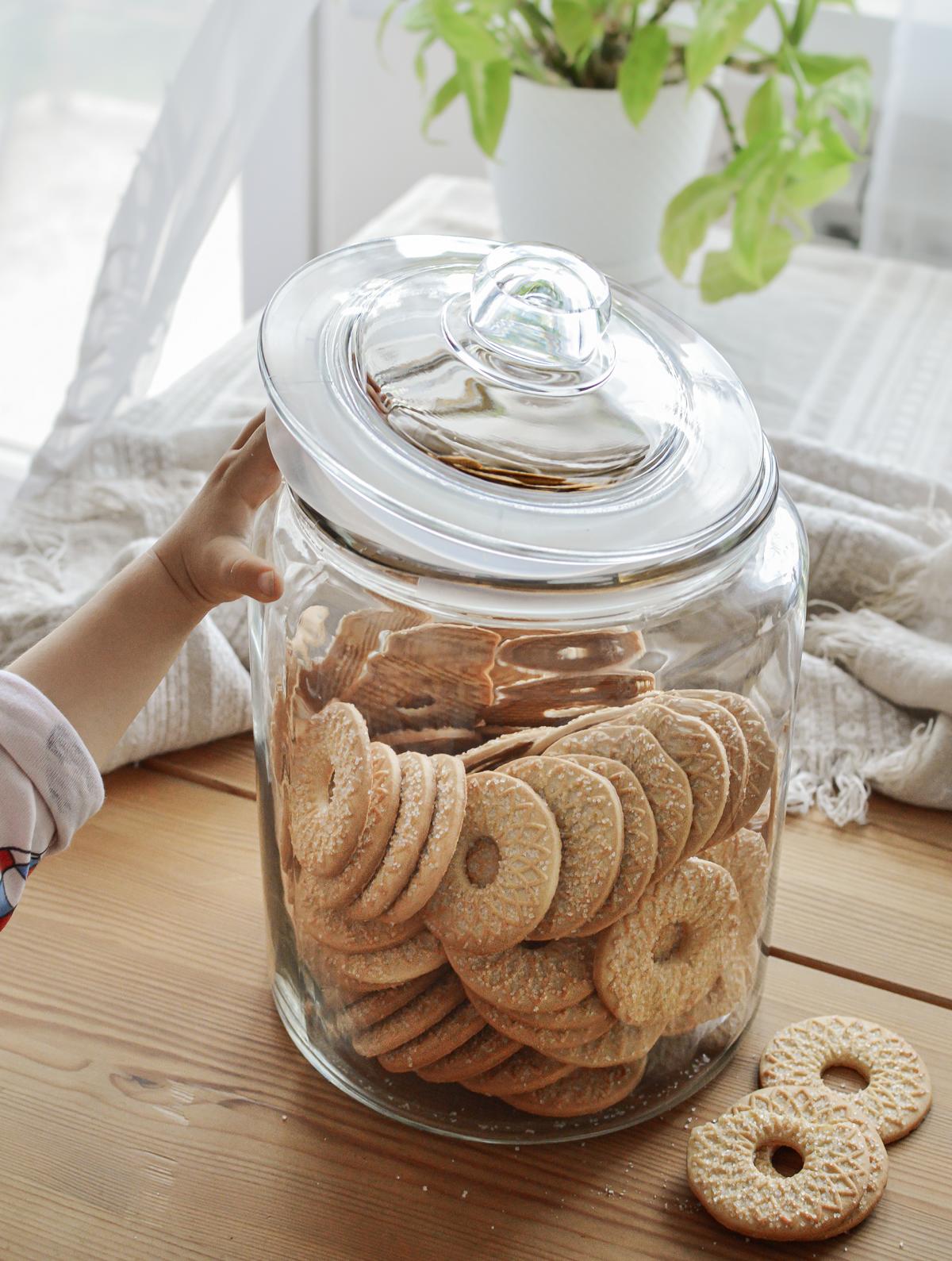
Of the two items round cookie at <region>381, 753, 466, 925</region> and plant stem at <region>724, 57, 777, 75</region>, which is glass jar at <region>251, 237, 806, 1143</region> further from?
plant stem at <region>724, 57, 777, 75</region>

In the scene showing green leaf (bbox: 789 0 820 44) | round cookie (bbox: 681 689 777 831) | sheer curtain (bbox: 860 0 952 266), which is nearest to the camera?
round cookie (bbox: 681 689 777 831)

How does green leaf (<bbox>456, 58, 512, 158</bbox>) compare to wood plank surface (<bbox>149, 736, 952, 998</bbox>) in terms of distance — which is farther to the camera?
green leaf (<bbox>456, 58, 512, 158</bbox>)

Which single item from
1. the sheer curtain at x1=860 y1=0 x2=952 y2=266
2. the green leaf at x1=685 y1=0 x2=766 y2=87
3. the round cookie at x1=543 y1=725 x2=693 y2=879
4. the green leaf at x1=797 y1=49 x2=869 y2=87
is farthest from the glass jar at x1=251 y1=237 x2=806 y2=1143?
the sheer curtain at x1=860 y1=0 x2=952 y2=266

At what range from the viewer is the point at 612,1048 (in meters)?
0.52

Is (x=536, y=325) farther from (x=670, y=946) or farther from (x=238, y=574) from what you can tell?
(x=670, y=946)

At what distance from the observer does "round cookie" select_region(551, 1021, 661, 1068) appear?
20.2 inches

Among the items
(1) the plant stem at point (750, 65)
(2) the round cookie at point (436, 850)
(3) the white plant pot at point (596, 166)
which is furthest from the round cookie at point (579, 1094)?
(1) the plant stem at point (750, 65)

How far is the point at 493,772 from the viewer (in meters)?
0.50

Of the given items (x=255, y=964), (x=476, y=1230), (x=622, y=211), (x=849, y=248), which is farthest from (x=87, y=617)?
(x=849, y=248)

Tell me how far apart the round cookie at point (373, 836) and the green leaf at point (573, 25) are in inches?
25.7

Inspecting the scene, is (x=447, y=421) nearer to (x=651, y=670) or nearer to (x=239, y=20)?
(x=651, y=670)

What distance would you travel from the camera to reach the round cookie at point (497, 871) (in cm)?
48

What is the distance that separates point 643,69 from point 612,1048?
0.70m

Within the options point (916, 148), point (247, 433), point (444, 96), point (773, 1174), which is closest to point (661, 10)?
point (444, 96)
